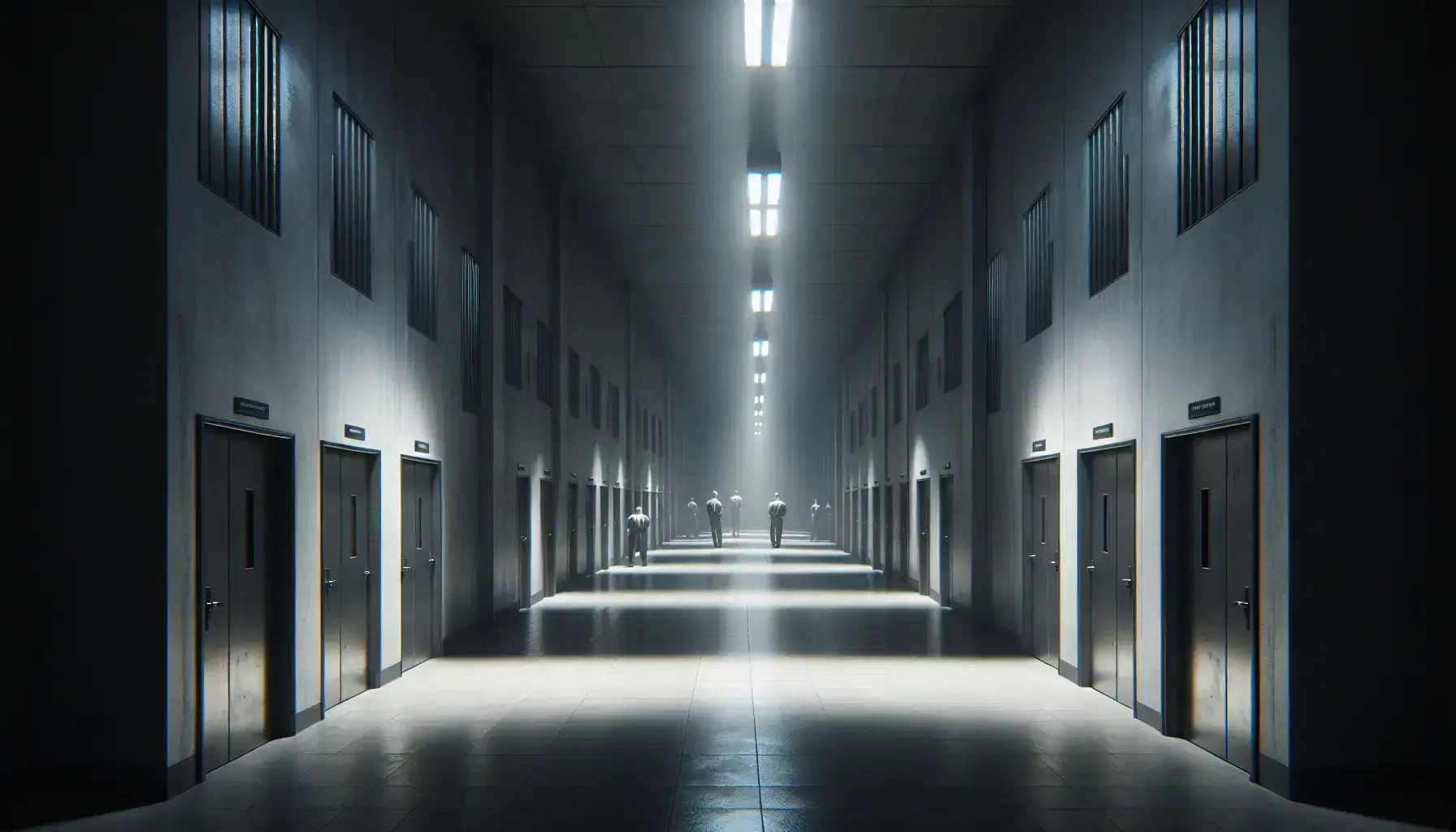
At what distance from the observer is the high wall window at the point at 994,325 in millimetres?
15319

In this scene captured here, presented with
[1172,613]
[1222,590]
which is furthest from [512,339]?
[1222,590]

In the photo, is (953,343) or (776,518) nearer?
(953,343)

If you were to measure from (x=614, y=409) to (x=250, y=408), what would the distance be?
2170 cm

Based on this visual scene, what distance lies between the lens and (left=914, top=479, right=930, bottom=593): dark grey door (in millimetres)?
20953

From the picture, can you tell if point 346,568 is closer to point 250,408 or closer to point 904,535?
point 250,408

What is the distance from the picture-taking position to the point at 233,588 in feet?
25.4

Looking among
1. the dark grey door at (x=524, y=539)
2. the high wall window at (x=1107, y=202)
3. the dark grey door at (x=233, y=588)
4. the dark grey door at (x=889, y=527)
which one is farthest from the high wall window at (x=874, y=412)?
the dark grey door at (x=233, y=588)

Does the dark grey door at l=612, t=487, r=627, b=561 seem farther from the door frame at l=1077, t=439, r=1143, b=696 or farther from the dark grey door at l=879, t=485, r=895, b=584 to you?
the door frame at l=1077, t=439, r=1143, b=696

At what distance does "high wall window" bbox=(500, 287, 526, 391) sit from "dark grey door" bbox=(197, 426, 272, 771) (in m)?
7.74

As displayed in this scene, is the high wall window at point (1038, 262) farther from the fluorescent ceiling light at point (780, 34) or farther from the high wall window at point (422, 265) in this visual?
the high wall window at point (422, 265)

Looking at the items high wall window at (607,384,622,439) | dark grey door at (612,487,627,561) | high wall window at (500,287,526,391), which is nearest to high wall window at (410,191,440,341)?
high wall window at (500,287,526,391)

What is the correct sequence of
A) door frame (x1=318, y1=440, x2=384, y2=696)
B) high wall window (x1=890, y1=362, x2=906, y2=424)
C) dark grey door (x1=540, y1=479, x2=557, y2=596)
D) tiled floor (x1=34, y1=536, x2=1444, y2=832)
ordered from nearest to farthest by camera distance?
tiled floor (x1=34, y1=536, x2=1444, y2=832)
door frame (x1=318, y1=440, x2=384, y2=696)
dark grey door (x1=540, y1=479, x2=557, y2=596)
high wall window (x1=890, y1=362, x2=906, y2=424)

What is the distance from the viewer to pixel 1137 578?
937 cm

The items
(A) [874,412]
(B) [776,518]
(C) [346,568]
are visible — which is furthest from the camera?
(B) [776,518]
